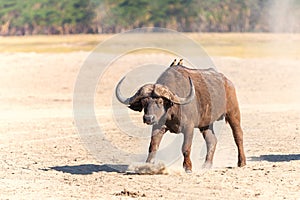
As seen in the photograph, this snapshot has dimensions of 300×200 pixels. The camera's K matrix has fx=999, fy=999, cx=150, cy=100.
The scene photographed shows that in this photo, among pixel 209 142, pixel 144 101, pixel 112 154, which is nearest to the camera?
pixel 144 101

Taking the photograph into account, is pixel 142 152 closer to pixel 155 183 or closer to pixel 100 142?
pixel 100 142

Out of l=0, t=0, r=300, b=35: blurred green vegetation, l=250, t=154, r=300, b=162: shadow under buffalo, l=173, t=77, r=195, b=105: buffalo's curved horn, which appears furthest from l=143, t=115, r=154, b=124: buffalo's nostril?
l=0, t=0, r=300, b=35: blurred green vegetation

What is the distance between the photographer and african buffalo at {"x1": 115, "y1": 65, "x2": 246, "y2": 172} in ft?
39.5

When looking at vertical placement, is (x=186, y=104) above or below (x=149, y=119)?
above

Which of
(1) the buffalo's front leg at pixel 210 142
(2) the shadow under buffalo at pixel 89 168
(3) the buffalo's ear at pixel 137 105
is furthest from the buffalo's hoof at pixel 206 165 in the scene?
(3) the buffalo's ear at pixel 137 105

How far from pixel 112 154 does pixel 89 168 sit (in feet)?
5.40

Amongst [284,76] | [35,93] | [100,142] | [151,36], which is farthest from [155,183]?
[151,36]

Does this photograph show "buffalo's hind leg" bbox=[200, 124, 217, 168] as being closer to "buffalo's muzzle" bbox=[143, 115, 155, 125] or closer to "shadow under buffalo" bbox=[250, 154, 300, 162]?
"shadow under buffalo" bbox=[250, 154, 300, 162]

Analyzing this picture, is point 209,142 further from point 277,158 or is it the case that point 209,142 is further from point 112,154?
point 112,154

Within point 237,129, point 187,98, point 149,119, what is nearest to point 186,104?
point 187,98

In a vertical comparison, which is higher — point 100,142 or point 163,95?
point 163,95

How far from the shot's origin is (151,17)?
51344 mm

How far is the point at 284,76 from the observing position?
30391 millimetres

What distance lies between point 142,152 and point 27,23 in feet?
132
